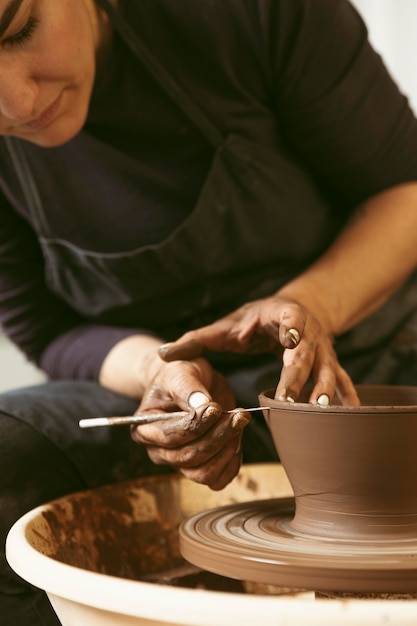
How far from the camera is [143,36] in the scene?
4.10 ft

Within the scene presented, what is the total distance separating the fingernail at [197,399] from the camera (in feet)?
3.07

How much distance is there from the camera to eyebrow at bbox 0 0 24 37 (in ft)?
3.16

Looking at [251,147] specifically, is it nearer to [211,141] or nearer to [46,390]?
[211,141]

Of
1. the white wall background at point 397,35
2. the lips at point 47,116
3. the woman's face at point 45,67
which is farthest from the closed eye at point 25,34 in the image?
the white wall background at point 397,35

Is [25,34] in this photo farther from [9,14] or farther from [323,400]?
[323,400]

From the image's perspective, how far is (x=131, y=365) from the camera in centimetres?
130

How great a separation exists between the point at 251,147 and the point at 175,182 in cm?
13

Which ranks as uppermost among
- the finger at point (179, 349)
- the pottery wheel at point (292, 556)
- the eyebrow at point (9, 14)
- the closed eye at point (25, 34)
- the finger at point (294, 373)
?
the eyebrow at point (9, 14)

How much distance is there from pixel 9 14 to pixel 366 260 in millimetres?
622

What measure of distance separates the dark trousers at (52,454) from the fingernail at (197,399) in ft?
0.94

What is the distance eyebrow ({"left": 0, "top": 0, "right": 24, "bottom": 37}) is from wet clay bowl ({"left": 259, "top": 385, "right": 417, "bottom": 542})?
0.53 m

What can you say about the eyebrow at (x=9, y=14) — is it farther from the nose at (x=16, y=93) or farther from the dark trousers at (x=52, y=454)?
the dark trousers at (x=52, y=454)

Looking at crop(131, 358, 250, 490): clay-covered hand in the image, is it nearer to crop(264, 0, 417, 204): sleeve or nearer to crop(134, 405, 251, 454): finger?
crop(134, 405, 251, 454): finger

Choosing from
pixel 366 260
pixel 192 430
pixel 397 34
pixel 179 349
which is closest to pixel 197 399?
pixel 192 430
